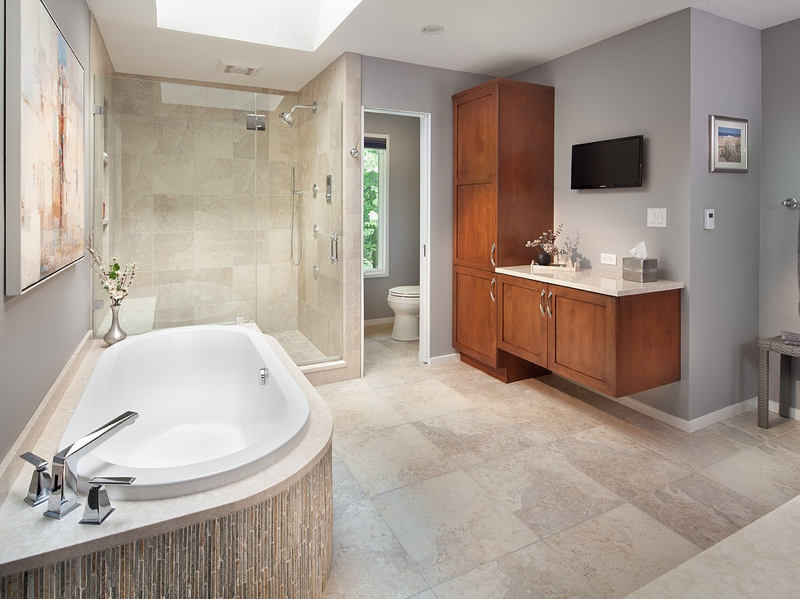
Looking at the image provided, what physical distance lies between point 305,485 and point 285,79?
401 centimetres

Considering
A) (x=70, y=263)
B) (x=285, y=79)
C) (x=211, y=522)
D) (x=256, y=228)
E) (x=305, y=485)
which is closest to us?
(x=211, y=522)

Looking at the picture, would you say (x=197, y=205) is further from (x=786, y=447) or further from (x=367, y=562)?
(x=786, y=447)

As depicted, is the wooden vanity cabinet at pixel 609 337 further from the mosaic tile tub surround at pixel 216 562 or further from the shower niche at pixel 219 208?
the mosaic tile tub surround at pixel 216 562

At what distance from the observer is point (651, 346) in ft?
9.67

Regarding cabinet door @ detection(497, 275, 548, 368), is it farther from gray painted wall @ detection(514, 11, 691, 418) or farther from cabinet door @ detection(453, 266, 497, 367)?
gray painted wall @ detection(514, 11, 691, 418)

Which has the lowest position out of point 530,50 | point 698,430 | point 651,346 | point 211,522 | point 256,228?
point 698,430

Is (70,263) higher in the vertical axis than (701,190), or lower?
lower

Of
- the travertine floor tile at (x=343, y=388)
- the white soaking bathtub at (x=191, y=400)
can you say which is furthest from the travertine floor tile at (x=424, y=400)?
the white soaking bathtub at (x=191, y=400)

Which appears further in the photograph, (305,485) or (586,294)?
(586,294)

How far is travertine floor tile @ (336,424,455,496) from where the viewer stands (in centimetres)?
249

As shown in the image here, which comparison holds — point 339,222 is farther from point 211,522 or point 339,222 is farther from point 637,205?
point 211,522

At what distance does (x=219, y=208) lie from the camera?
Answer: 351 centimetres

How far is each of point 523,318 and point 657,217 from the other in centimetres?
106

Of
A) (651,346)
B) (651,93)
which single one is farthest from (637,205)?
(651,346)
